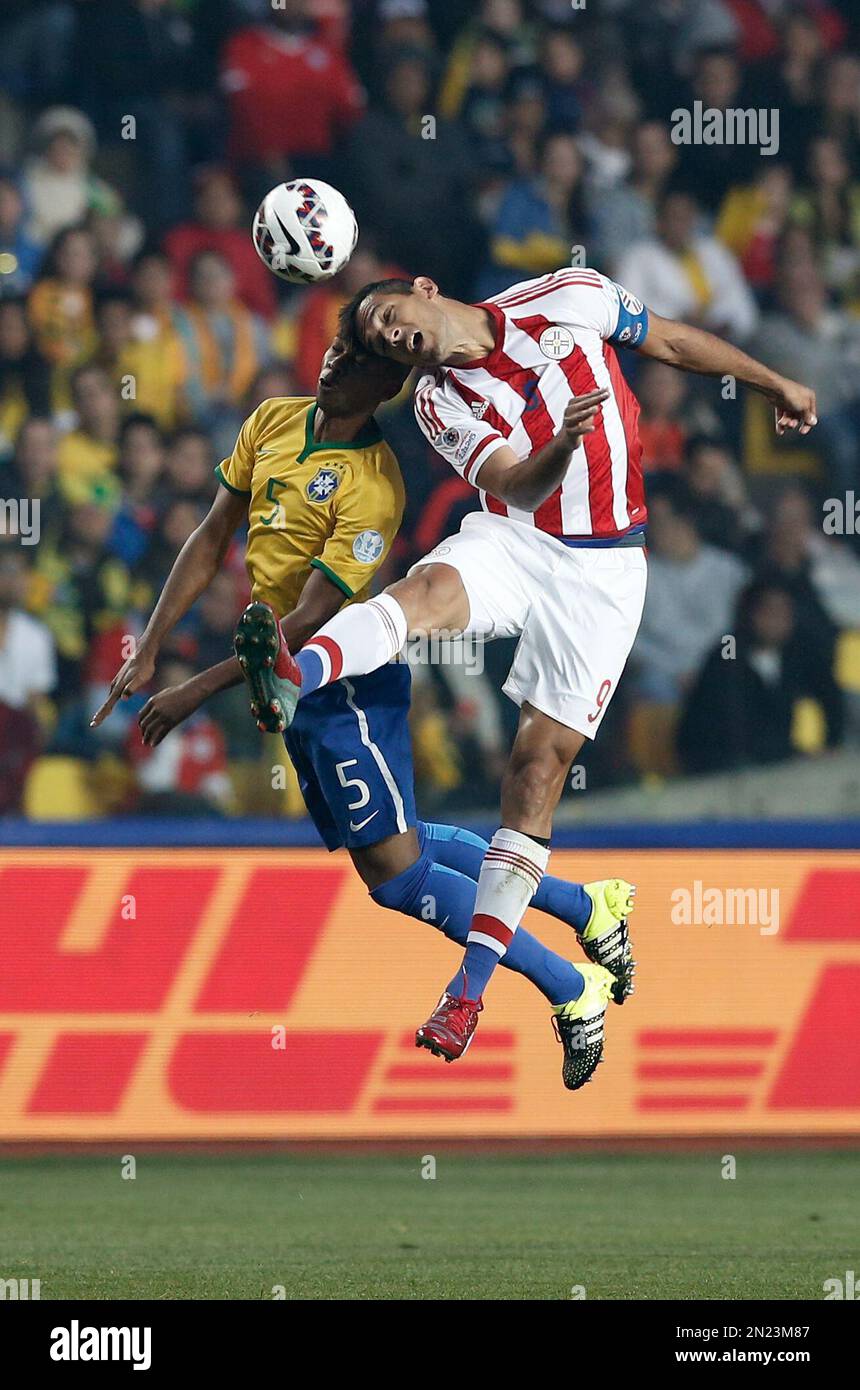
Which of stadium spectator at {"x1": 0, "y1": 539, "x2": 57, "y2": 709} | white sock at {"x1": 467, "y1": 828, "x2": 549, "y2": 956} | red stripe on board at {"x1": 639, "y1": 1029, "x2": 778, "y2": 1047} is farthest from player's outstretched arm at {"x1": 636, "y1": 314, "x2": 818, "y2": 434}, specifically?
stadium spectator at {"x1": 0, "y1": 539, "x2": 57, "y2": 709}

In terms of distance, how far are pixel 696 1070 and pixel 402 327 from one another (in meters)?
4.46

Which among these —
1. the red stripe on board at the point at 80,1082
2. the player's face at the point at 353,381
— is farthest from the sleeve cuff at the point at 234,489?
the red stripe on board at the point at 80,1082

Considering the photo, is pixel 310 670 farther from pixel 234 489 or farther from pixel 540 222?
pixel 540 222

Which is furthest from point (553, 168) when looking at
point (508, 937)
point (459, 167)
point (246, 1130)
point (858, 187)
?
point (508, 937)

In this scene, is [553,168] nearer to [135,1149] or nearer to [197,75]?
[197,75]

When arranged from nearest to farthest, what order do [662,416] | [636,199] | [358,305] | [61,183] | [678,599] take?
[358,305]
[678,599]
[662,416]
[61,183]
[636,199]

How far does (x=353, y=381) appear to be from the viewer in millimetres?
6199

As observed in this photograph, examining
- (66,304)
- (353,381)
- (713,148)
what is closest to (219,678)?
(353,381)

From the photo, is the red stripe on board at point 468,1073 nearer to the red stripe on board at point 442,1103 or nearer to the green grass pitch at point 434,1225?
the red stripe on board at point 442,1103

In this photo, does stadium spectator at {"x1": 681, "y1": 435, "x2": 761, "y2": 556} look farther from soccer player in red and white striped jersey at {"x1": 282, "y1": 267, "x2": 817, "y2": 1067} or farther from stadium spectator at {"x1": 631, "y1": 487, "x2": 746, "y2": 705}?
soccer player in red and white striped jersey at {"x1": 282, "y1": 267, "x2": 817, "y2": 1067}

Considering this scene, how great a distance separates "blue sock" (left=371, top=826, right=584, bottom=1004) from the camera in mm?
6469

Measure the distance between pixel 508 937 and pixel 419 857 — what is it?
0.57m

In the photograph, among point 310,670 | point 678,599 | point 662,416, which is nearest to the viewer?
point 310,670

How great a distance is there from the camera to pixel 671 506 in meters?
10.4
